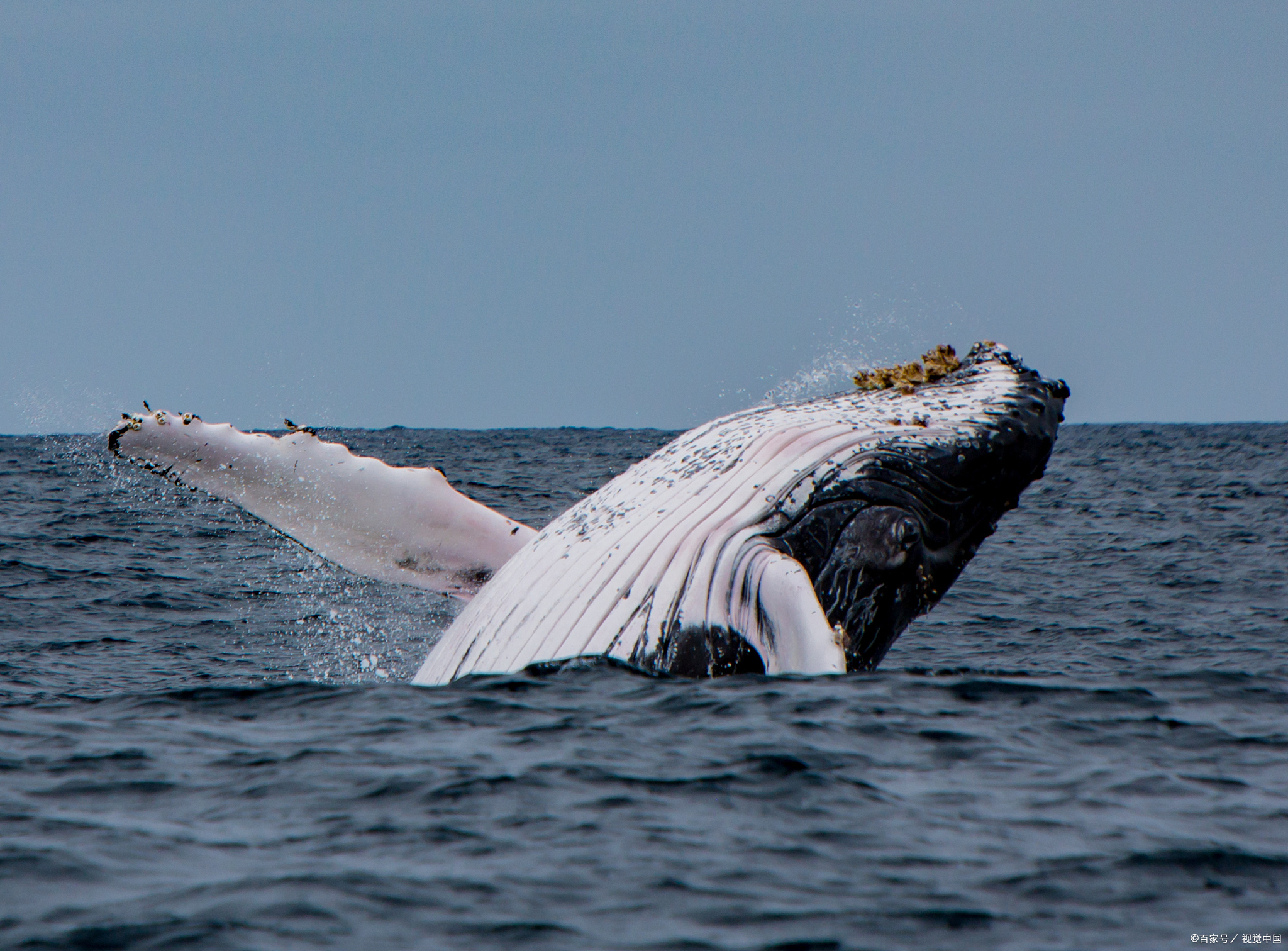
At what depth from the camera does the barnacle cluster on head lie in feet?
26.7

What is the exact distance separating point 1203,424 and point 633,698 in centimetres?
11662

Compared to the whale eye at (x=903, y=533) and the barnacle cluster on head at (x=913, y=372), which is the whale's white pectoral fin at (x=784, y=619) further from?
the barnacle cluster on head at (x=913, y=372)

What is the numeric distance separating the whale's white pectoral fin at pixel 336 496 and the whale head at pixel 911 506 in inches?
98.7

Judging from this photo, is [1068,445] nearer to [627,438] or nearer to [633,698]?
[627,438]

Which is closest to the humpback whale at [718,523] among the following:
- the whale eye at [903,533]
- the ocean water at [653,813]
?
the whale eye at [903,533]

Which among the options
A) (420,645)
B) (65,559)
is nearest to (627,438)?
(65,559)

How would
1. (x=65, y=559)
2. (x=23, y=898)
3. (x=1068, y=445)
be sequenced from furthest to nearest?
1. (x=1068, y=445)
2. (x=65, y=559)
3. (x=23, y=898)

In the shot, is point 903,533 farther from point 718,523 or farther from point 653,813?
point 653,813

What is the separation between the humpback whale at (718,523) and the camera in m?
6.04

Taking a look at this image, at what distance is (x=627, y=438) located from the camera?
275 feet

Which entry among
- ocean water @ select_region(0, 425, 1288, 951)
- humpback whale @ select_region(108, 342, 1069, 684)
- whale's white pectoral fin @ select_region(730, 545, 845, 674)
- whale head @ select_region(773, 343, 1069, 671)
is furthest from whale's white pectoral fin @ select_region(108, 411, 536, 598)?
whale's white pectoral fin @ select_region(730, 545, 845, 674)

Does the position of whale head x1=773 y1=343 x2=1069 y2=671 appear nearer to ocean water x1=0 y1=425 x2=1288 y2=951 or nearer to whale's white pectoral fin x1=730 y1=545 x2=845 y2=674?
whale's white pectoral fin x1=730 y1=545 x2=845 y2=674

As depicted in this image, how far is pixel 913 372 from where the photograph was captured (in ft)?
27.0

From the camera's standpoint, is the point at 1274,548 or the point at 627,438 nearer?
the point at 1274,548
